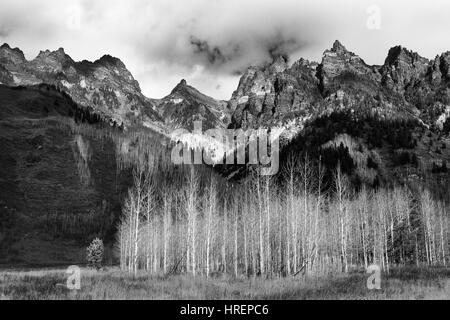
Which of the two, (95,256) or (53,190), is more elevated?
(53,190)

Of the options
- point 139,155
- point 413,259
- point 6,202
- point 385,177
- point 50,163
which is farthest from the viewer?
point 139,155

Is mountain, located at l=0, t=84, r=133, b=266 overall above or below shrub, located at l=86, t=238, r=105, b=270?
above

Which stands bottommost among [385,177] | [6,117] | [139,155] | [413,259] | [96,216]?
[413,259]

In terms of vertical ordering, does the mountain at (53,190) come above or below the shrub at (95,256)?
above

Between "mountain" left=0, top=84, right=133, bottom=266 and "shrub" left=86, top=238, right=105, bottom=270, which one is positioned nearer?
"shrub" left=86, top=238, right=105, bottom=270

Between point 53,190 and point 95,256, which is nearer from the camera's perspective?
point 95,256

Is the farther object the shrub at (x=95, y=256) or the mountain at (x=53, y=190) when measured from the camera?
the mountain at (x=53, y=190)

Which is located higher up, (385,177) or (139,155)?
(139,155)

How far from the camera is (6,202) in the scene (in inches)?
4732
